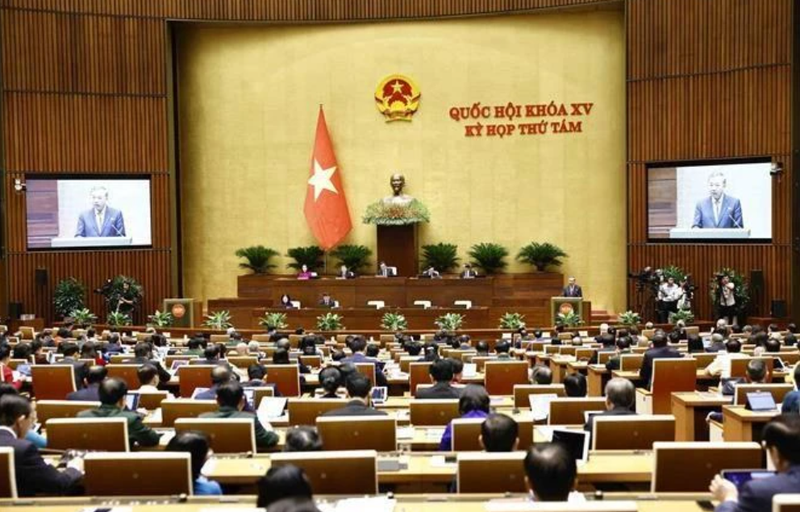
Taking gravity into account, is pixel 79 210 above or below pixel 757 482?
above

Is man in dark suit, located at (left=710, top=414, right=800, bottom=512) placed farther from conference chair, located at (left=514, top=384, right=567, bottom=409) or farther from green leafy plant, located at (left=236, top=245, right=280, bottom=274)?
green leafy plant, located at (left=236, top=245, right=280, bottom=274)

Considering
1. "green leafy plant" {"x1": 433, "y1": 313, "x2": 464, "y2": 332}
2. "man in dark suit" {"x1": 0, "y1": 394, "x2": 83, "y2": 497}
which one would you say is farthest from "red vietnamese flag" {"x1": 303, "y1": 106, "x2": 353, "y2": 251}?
"man in dark suit" {"x1": 0, "y1": 394, "x2": 83, "y2": 497}

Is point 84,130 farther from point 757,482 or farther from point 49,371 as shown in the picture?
point 757,482

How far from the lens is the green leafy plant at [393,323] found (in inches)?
736

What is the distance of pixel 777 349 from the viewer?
10.8m

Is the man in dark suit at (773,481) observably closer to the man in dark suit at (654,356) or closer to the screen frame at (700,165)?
the man in dark suit at (654,356)

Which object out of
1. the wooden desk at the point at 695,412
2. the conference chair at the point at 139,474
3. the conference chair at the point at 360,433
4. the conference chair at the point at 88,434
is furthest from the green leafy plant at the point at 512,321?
the conference chair at the point at 139,474

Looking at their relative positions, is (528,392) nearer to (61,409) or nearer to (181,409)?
(181,409)

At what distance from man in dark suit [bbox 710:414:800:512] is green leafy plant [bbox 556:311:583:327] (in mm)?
14360

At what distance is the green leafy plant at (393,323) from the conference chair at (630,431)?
1286 cm

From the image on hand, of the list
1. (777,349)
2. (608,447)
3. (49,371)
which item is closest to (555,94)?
(777,349)

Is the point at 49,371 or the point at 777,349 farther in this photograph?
the point at 777,349

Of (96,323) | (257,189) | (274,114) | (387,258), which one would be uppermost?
(274,114)

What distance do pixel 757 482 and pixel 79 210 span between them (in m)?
20.0
